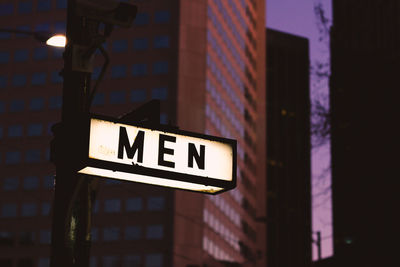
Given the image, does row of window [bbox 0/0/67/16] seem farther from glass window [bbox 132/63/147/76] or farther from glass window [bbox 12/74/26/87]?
glass window [bbox 132/63/147/76]

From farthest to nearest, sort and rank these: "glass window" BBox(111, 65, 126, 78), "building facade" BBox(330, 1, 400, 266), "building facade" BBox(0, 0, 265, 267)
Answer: "glass window" BBox(111, 65, 126, 78) → "building facade" BBox(0, 0, 265, 267) → "building facade" BBox(330, 1, 400, 266)

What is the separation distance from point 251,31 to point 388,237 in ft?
406

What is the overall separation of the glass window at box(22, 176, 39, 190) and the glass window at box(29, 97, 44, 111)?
10220mm

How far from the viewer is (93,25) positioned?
6.35 m

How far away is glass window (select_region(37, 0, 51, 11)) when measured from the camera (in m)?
118

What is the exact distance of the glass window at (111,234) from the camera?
107 meters

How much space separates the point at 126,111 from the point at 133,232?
672 inches

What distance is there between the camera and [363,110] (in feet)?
70.5

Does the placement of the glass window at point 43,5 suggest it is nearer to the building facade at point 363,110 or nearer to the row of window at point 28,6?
the row of window at point 28,6

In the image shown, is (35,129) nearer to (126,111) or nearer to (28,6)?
(126,111)

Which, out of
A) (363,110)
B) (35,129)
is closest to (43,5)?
(35,129)

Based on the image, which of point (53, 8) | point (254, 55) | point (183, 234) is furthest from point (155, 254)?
point (254, 55)

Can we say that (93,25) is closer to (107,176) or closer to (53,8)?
(107,176)

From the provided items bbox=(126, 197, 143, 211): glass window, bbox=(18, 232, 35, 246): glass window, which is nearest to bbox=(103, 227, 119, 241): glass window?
bbox=(126, 197, 143, 211): glass window
